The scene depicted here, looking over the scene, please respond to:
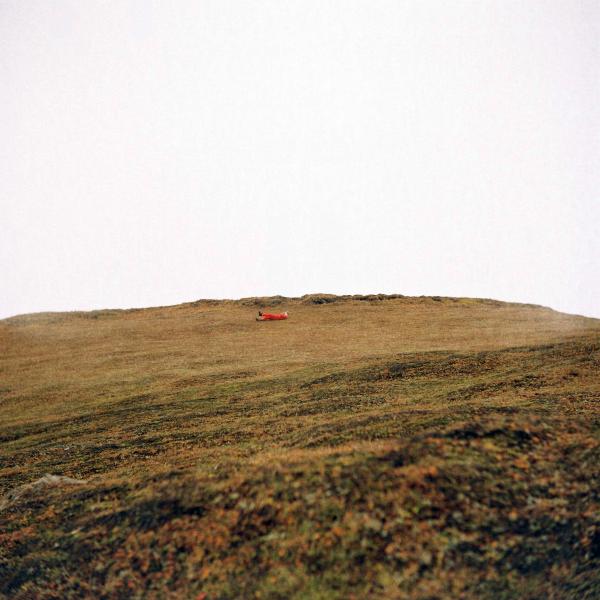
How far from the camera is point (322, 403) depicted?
2120cm

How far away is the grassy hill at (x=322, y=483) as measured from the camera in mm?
9008

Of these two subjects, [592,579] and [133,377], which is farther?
[133,377]

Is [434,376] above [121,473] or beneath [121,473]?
above

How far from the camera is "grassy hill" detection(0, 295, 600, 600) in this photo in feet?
29.6

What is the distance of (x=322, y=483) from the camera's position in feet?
35.9

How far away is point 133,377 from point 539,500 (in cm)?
2625

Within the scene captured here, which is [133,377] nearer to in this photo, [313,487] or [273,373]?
[273,373]

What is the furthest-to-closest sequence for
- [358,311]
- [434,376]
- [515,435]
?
[358,311]
[434,376]
[515,435]

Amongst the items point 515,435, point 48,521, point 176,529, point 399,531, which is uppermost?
point 515,435

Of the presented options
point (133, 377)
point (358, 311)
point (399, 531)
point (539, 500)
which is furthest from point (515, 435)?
point (358, 311)

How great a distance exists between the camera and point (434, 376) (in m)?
23.7

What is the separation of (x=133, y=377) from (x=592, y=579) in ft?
89.9

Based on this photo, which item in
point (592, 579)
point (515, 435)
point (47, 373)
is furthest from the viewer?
point (47, 373)

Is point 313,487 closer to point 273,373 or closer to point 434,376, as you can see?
point 434,376
